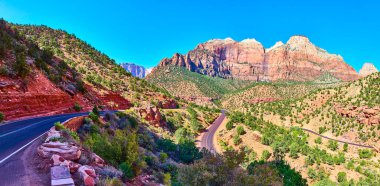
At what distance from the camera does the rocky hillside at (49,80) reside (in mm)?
26562

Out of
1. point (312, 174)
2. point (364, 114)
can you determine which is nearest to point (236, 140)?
point (312, 174)

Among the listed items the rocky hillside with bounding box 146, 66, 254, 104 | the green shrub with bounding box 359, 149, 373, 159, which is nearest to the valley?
the green shrub with bounding box 359, 149, 373, 159

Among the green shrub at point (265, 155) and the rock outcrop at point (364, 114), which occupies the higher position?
the rock outcrop at point (364, 114)

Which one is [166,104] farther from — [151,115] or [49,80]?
[49,80]

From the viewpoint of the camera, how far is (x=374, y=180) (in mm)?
43375

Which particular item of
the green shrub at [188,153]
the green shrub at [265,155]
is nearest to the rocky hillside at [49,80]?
the green shrub at [188,153]

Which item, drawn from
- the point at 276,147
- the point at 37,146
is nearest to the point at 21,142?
the point at 37,146

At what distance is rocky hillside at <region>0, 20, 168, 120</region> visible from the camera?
2656 centimetres

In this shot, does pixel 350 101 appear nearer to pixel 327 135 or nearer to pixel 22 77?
pixel 327 135

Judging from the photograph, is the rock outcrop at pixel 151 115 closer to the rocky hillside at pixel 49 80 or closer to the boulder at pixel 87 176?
the rocky hillside at pixel 49 80

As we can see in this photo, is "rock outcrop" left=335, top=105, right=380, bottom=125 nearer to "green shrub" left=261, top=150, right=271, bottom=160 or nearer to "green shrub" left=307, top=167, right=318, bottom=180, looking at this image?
"green shrub" left=307, top=167, right=318, bottom=180

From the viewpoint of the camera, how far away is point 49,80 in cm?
3628

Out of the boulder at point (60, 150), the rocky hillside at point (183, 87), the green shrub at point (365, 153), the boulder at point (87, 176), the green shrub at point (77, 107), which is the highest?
the rocky hillside at point (183, 87)

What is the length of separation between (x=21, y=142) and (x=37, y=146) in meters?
1.51
